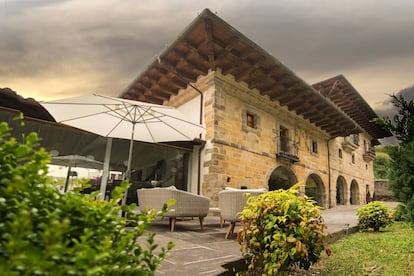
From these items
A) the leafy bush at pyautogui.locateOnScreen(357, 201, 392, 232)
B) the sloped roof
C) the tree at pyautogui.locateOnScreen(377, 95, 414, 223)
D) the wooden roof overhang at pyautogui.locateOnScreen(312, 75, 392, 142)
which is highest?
the wooden roof overhang at pyautogui.locateOnScreen(312, 75, 392, 142)

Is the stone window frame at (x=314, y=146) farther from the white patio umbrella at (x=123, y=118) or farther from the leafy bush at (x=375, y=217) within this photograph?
the white patio umbrella at (x=123, y=118)

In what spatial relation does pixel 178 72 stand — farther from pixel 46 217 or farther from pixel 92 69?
pixel 46 217

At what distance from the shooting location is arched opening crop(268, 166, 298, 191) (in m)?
10.7

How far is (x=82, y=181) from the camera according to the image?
1002 mm

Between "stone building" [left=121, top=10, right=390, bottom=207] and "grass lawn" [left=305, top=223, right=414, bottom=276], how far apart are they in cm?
410

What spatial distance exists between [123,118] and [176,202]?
191 cm

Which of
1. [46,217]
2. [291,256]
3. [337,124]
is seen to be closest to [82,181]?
[46,217]

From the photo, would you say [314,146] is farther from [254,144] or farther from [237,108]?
[237,108]

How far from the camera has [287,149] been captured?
10.7 metres

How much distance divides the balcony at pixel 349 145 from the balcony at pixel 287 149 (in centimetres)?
608

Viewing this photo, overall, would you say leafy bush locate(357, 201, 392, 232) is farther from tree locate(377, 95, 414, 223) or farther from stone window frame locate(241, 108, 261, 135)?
stone window frame locate(241, 108, 261, 135)

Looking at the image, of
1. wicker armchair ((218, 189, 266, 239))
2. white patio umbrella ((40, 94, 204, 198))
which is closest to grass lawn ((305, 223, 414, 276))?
wicker armchair ((218, 189, 266, 239))

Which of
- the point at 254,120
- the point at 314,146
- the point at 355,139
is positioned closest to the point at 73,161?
the point at 254,120

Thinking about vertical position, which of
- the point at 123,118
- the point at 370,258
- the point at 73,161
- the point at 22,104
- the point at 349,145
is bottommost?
the point at 370,258
